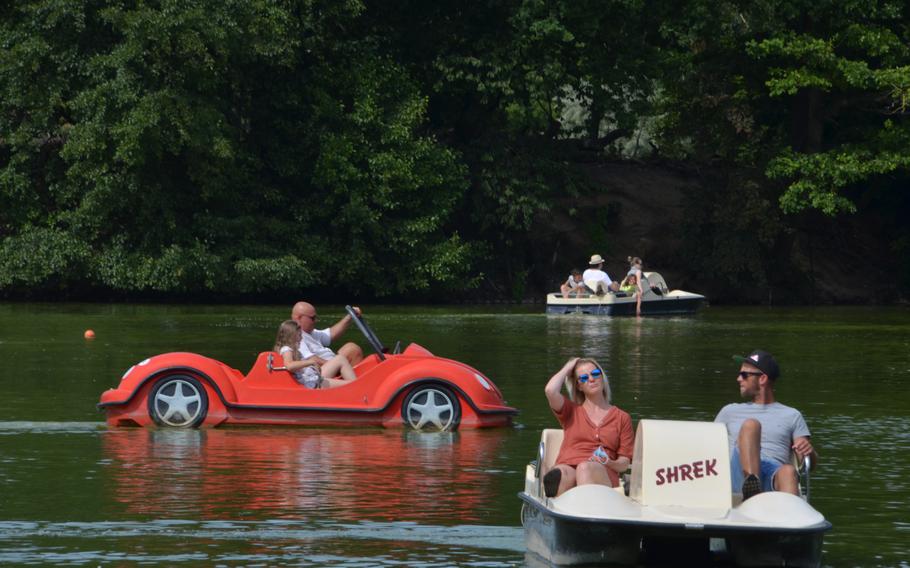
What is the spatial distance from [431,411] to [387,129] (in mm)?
31512

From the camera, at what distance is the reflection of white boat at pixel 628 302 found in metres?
40.5

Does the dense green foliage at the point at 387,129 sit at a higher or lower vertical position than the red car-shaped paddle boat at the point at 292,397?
higher

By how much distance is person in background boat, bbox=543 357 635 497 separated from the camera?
10336 mm

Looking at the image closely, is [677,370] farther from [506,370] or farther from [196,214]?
[196,214]

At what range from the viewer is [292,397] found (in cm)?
1582

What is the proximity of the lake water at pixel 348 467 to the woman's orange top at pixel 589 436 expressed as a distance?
2.07 ft

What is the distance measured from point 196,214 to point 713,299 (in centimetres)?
1629

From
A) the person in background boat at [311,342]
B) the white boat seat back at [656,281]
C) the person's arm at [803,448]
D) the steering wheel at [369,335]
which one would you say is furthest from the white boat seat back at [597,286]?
the person's arm at [803,448]

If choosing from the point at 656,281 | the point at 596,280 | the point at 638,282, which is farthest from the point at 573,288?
the point at 656,281

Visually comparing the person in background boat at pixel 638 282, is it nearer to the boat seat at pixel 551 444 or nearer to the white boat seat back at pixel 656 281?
the white boat seat back at pixel 656 281

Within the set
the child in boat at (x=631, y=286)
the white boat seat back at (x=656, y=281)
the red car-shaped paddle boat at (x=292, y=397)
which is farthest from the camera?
the white boat seat back at (x=656, y=281)

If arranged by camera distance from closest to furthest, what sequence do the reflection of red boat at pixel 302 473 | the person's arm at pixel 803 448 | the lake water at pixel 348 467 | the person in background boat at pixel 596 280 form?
the lake water at pixel 348 467, the person's arm at pixel 803 448, the reflection of red boat at pixel 302 473, the person in background boat at pixel 596 280

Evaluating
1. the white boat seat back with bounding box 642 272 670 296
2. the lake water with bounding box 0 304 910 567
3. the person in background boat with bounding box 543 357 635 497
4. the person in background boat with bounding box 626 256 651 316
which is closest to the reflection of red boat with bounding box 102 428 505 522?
the lake water with bounding box 0 304 910 567

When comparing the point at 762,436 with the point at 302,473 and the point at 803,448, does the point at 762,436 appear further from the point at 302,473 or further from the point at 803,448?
the point at 302,473
